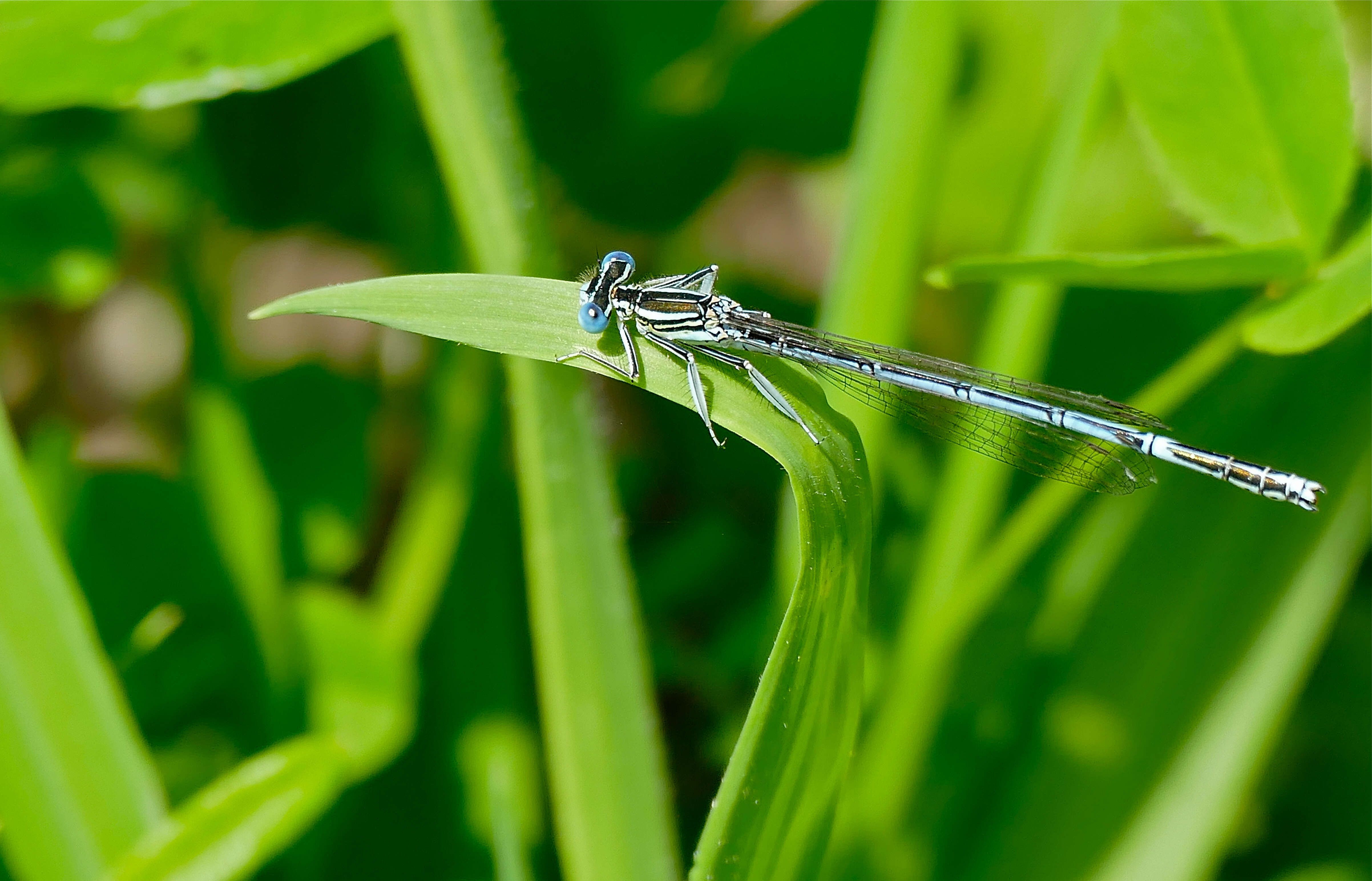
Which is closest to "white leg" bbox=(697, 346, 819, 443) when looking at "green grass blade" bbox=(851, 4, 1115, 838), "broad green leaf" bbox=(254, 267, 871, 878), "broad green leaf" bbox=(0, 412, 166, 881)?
"broad green leaf" bbox=(254, 267, 871, 878)

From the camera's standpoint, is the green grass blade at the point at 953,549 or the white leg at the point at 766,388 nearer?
the white leg at the point at 766,388

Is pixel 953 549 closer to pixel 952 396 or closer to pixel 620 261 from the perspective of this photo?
pixel 952 396

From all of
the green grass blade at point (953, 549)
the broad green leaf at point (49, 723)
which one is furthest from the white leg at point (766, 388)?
the broad green leaf at point (49, 723)

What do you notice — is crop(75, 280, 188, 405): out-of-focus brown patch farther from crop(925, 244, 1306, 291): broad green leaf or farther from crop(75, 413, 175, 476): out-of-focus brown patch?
crop(925, 244, 1306, 291): broad green leaf

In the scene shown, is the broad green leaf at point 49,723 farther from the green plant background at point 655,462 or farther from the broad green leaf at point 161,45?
the broad green leaf at point 161,45

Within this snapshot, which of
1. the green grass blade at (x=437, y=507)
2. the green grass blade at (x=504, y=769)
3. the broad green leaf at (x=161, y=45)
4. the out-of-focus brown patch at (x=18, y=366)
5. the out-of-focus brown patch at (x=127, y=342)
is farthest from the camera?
the out-of-focus brown patch at (x=127, y=342)

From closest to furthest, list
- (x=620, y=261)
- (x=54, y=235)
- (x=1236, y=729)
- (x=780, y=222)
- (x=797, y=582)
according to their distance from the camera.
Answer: (x=797, y=582) → (x=1236, y=729) → (x=620, y=261) → (x=54, y=235) → (x=780, y=222)

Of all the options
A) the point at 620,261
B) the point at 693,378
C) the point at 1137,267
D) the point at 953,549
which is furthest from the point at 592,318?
the point at 953,549
